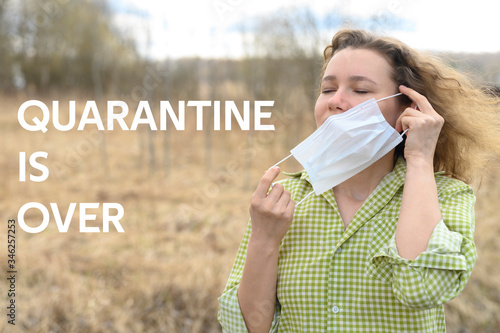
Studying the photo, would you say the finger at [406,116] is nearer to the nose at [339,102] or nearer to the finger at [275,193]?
the nose at [339,102]

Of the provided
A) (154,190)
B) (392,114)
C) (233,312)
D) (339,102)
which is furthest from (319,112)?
(154,190)

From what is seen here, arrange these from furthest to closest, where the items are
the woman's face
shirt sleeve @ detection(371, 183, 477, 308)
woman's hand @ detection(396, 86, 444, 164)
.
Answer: the woman's face
woman's hand @ detection(396, 86, 444, 164)
shirt sleeve @ detection(371, 183, 477, 308)

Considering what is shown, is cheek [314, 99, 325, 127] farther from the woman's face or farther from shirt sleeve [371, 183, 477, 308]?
shirt sleeve [371, 183, 477, 308]

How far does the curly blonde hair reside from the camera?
140 cm

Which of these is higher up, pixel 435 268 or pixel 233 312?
pixel 435 268

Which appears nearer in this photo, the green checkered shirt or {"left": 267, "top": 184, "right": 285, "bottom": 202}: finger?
the green checkered shirt

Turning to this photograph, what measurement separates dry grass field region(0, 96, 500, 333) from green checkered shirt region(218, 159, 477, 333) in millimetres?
582

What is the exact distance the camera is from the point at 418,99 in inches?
51.9

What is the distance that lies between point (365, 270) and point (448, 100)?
22.2 inches

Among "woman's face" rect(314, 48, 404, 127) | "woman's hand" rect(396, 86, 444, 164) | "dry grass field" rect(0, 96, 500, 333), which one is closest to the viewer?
"woman's hand" rect(396, 86, 444, 164)

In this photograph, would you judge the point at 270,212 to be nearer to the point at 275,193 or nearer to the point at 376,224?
the point at 275,193

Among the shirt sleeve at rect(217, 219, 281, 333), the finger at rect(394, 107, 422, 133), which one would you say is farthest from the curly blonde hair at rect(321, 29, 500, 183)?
the shirt sleeve at rect(217, 219, 281, 333)

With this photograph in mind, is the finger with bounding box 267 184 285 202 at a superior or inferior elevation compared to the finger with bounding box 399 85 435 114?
inferior

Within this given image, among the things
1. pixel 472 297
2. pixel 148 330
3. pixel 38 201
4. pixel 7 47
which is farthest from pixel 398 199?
pixel 7 47
